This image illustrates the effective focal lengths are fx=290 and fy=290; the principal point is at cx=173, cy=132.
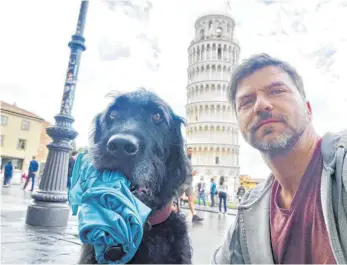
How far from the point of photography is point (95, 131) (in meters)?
1.64

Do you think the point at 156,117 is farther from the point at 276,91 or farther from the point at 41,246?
the point at 41,246

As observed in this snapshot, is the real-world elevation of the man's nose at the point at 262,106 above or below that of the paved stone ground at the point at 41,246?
above

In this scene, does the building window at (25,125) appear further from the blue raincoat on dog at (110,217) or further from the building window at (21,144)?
the blue raincoat on dog at (110,217)

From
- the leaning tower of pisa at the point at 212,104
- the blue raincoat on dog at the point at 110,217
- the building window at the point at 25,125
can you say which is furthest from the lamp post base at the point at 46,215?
the leaning tower of pisa at the point at 212,104

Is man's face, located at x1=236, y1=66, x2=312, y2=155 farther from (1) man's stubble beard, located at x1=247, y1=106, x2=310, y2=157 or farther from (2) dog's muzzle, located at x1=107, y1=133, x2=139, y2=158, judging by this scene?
(2) dog's muzzle, located at x1=107, y1=133, x2=139, y2=158

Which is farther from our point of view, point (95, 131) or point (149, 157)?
point (95, 131)

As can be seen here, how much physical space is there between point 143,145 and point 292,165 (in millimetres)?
679

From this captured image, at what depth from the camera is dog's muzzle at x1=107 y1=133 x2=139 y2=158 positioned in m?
1.20

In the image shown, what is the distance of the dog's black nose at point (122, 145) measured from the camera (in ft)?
3.95

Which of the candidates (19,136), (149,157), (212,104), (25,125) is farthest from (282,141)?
(212,104)

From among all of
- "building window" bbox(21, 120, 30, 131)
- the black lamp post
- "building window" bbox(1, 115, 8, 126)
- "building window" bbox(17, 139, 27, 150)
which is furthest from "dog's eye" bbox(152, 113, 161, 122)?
"building window" bbox(17, 139, 27, 150)

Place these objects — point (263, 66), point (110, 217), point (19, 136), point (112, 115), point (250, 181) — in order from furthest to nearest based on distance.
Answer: point (19, 136), point (250, 181), point (112, 115), point (263, 66), point (110, 217)

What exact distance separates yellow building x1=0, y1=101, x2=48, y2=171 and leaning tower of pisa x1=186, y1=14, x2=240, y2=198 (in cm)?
2482

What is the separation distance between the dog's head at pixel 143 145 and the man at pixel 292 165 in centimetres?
41
